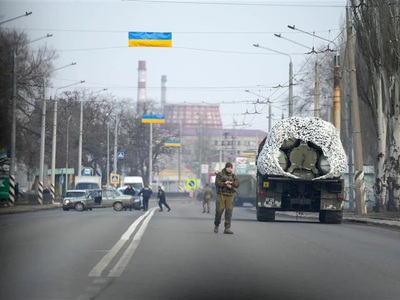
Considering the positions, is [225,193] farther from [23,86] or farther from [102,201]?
[23,86]

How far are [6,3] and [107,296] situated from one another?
18.7ft

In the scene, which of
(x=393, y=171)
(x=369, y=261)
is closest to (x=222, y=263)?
(x=369, y=261)

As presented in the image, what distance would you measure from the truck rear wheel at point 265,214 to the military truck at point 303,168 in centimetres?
18

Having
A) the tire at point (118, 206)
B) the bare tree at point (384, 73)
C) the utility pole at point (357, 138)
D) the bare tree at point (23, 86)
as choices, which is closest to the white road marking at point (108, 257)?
the bare tree at point (23, 86)

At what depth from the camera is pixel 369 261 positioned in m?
17.7

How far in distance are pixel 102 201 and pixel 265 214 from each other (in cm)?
2786

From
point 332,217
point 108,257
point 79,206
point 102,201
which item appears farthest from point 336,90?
point 108,257

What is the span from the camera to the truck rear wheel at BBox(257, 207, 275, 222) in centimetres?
3669

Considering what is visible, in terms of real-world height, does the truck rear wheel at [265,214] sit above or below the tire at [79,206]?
above

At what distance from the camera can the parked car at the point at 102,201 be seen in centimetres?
6238

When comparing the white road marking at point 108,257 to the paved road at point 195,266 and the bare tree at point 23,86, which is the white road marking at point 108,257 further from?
the bare tree at point 23,86

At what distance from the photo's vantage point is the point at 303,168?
3544cm

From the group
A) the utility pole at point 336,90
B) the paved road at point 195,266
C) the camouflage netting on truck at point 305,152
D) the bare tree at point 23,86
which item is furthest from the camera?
the bare tree at point 23,86

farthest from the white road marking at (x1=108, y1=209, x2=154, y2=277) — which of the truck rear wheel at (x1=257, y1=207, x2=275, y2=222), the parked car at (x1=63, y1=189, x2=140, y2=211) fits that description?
the parked car at (x1=63, y1=189, x2=140, y2=211)
